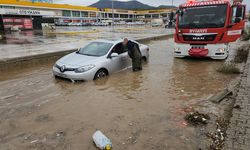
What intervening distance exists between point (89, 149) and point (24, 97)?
139 inches

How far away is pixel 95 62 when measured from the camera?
7.23 metres

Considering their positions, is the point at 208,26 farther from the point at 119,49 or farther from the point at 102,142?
the point at 102,142

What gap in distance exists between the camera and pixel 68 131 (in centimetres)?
395

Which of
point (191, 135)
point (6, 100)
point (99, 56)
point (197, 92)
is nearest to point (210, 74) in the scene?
point (197, 92)

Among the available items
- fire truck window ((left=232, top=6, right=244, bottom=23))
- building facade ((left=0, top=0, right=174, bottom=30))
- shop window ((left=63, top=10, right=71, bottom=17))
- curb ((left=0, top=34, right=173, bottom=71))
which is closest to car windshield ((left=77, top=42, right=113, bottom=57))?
curb ((left=0, top=34, right=173, bottom=71))

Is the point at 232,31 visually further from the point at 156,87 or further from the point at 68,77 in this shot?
Answer: the point at 68,77

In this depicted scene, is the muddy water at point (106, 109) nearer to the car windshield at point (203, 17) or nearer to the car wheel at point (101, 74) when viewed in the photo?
the car wheel at point (101, 74)

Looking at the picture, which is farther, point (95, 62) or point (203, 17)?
point (203, 17)

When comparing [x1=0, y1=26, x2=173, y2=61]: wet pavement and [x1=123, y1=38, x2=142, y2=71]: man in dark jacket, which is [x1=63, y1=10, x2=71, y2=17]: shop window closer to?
[x1=0, y1=26, x2=173, y2=61]: wet pavement

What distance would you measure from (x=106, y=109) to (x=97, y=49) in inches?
145

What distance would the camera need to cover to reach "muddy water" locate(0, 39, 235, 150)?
11.9 feet

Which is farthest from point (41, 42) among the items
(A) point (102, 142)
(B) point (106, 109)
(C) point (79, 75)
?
(A) point (102, 142)

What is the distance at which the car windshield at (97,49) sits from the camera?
26.0ft

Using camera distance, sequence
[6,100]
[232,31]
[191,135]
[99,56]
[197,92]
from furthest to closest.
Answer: [232,31], [99,56], [197,92], [6,100], [191,135]
